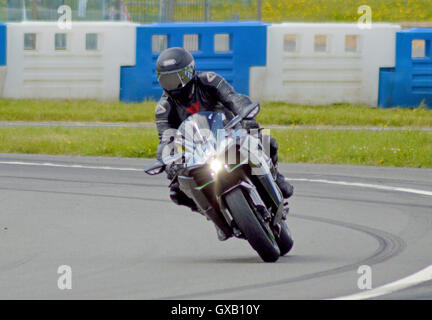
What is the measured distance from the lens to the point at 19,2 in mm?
20531

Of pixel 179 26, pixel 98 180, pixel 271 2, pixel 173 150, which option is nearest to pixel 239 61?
pixel 179 26

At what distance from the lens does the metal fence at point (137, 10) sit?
20500 mm

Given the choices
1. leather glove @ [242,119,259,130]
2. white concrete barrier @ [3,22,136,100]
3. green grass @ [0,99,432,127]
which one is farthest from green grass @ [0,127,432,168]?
leather glove @ [242,119,259,130]

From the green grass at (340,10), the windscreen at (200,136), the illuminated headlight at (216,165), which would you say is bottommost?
the illuminated headlight at (216,165)

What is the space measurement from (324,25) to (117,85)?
14.1ft

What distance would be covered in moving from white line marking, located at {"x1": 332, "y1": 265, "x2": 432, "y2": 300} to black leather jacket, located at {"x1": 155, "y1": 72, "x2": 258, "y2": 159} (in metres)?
1.81

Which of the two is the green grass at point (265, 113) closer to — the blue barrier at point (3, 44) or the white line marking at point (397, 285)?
the blue barrier at point (3, 44)

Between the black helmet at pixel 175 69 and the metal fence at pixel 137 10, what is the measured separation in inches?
548

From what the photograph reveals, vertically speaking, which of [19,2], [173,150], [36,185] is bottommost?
[36,185]

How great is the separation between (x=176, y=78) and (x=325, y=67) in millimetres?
11795

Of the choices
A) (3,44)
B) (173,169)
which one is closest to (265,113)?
(3,44)

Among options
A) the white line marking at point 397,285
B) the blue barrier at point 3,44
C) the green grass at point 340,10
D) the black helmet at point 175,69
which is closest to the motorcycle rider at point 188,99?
the black helmet at point 175,69

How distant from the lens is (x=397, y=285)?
5.85 m

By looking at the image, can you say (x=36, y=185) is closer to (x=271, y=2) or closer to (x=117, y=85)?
(x=117, y=85)
